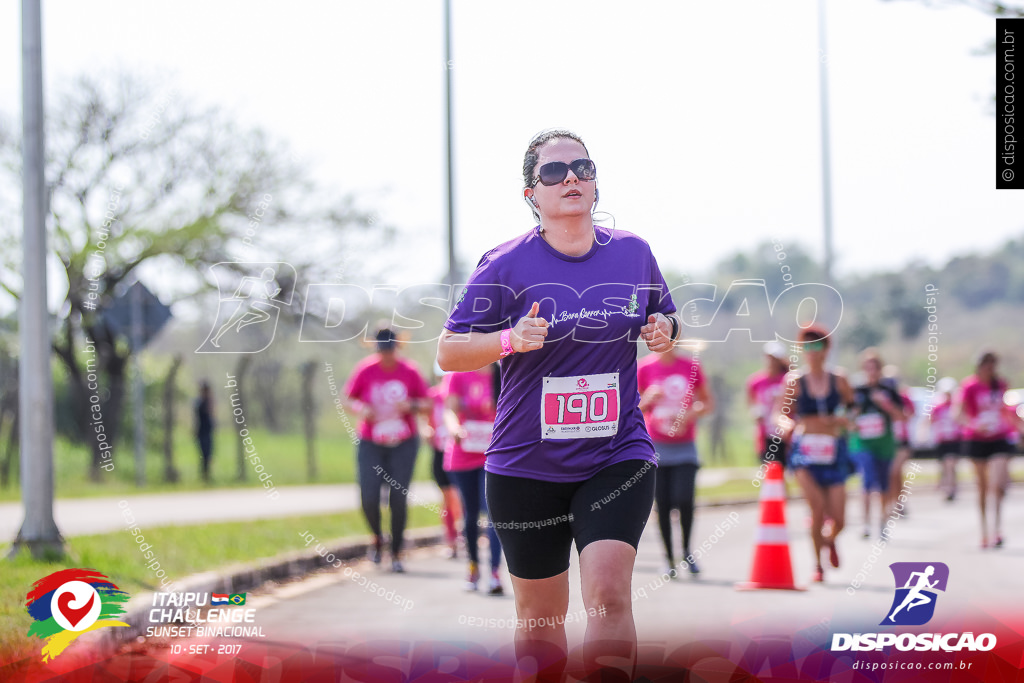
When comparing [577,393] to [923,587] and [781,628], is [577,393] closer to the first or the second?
[923,587]

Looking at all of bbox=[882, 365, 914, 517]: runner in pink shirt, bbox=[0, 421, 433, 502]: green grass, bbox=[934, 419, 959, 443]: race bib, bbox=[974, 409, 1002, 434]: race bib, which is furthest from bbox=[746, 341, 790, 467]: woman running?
bbox=[934, 419, 959, 443]: race bib

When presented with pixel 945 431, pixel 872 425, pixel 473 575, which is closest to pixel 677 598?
pixel 473 575

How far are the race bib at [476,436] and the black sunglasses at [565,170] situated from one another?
4.47m

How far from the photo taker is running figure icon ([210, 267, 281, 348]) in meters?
6.27

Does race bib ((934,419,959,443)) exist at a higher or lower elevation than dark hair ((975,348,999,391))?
lower

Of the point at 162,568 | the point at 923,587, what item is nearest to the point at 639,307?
the point at 923,587

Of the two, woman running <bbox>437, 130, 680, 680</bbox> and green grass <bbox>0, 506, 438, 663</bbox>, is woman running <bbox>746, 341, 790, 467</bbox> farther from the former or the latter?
woman running <bbox>437, 130, 680, 680</bbox>

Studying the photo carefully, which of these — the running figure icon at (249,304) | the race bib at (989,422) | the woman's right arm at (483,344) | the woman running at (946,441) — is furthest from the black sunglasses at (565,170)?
the woman running at (946,441)

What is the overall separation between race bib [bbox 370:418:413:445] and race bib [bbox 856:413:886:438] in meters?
5.07

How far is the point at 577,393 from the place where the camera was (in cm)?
376

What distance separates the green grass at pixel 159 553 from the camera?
5.30 meters

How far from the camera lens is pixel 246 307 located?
21.4 feet

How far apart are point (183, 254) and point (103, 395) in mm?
3367

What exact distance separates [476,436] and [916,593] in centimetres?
374
